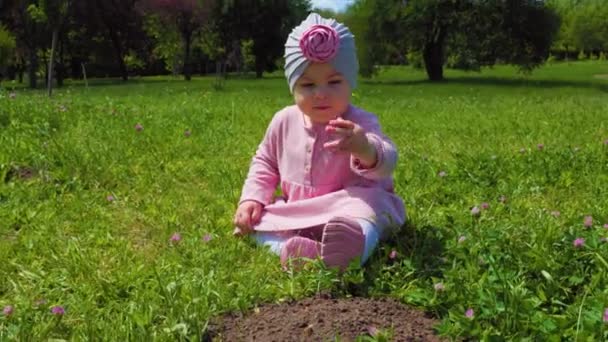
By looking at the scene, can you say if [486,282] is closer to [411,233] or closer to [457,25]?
[411,233]

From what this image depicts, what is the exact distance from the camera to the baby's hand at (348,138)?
271 cm

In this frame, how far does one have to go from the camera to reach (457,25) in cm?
2906

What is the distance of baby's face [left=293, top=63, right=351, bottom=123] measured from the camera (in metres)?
3.05

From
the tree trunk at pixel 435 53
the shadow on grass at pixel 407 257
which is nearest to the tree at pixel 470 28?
the tree trunk at pixel 435 53

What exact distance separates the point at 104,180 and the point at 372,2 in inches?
1063

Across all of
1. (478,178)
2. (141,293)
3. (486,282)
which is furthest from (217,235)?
(478,178)

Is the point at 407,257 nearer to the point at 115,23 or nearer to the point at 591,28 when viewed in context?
the point at 115,23

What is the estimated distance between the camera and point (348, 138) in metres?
2.74

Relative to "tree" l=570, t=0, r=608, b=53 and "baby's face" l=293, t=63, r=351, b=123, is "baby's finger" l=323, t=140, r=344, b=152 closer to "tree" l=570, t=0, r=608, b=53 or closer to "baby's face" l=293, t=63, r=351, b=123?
"baby's face" l=293, t=63, r=351, b=123

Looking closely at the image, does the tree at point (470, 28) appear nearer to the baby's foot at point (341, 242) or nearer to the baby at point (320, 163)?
the baby at point (320, 163)

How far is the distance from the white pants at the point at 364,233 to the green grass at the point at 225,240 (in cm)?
5

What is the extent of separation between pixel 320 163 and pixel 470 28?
90.3ft

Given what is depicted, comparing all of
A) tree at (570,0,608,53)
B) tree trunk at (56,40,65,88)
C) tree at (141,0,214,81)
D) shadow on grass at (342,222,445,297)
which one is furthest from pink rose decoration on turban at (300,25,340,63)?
tree at (570,0,608,53)

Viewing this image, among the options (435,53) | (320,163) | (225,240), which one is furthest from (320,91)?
(435,53)
